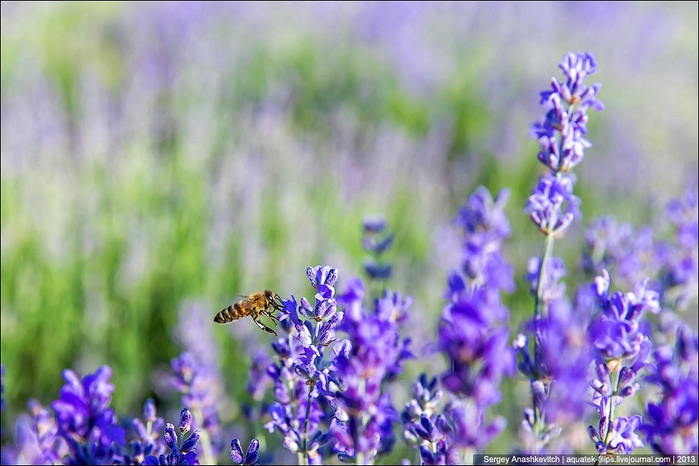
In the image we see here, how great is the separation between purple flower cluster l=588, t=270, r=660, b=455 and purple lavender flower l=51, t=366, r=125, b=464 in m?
0.83

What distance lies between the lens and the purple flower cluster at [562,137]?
1382 mm

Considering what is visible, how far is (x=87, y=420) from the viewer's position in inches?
50.2

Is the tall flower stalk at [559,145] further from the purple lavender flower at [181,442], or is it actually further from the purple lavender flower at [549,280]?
the purple lavender flower at [181,442]

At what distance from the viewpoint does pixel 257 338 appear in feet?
10.1

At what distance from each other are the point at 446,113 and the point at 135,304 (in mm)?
3374

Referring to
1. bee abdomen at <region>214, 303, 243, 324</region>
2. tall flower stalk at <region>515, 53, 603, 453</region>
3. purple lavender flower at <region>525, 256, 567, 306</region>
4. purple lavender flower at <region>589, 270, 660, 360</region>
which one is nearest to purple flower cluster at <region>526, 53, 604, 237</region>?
tall flower stalk at <region>515, 53, 603, 453</region>

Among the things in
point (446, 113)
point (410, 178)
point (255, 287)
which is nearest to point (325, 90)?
point (446, 113)

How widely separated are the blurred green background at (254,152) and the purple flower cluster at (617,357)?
4.62ft

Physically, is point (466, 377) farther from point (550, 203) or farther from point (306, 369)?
point (550, 203)

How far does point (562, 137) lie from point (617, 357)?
0.49m

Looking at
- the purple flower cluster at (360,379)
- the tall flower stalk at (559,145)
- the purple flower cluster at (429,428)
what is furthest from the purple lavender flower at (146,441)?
the tall flower stalk at (559,145)

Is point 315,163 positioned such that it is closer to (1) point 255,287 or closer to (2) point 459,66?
(1) point 255,287

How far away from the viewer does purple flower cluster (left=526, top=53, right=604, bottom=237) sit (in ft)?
4.53

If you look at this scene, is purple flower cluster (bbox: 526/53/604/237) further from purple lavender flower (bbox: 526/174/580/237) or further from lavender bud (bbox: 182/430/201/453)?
lavender bud (bbox: 182/430/201/453)
